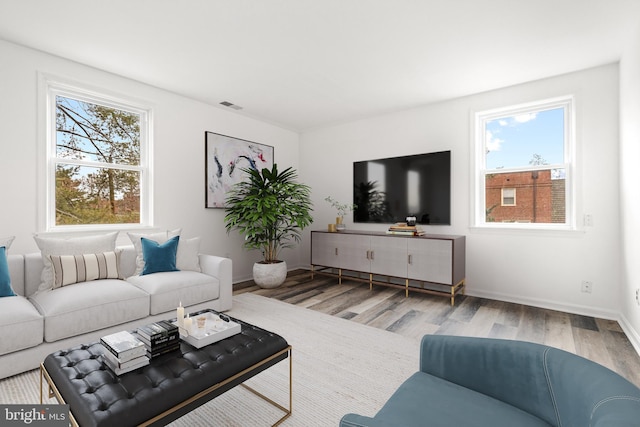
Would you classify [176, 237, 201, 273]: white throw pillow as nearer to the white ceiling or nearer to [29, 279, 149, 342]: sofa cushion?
[29, 279, 149, 342]: sofa cushion

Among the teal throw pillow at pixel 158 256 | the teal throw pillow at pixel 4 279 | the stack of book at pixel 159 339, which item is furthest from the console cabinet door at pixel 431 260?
the teal throw pillow at pixel 4 279

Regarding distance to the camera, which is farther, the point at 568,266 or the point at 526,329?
the point at 568,266

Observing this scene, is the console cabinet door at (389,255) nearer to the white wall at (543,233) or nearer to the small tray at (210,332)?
the white wall at (543,233)

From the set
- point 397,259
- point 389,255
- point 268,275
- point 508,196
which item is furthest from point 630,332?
point 268,275

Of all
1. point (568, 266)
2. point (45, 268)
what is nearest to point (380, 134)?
point (568, 266)

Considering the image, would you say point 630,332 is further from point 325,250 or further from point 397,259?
point 325,250

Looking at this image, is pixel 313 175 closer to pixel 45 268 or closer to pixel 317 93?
pixel 317 93

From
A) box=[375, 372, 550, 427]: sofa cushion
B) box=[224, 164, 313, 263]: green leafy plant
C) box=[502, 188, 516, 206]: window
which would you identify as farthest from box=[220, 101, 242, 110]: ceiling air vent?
box=[375, 372, 550, 427]: sofa cushion

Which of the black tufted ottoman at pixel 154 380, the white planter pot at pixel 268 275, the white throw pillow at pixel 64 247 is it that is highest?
the white throw pillow at pixel 64 247

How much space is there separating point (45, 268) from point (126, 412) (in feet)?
6.99

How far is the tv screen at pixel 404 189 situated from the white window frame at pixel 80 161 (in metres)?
2.93

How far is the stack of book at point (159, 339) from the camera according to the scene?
1.50 m

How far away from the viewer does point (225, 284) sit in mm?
3305

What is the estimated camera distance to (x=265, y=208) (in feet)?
13.6
